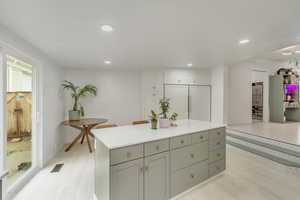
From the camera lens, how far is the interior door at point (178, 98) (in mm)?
4695

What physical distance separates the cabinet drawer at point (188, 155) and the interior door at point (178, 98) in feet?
8.74

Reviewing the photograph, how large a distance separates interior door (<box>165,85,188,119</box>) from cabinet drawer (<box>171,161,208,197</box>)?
2.72 meters

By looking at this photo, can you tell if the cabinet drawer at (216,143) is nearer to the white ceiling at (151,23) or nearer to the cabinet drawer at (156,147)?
the cabinet drawer at (156,147)

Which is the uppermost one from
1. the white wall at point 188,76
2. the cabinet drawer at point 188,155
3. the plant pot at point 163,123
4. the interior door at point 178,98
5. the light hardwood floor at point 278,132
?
the white wall at point 188,76

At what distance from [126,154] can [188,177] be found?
1069 millimetres

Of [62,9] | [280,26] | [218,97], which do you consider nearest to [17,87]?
[62,9]

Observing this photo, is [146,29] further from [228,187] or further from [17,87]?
[228,187]

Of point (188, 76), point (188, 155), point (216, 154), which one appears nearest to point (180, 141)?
point (188, 155)

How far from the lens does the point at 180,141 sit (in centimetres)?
184

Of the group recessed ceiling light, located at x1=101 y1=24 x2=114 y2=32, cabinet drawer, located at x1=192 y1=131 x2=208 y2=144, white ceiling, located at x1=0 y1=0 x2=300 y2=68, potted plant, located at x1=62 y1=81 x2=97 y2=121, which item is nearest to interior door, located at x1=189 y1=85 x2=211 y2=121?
white ceiling, located at x1=0 y1=0 x2=300 y2=68

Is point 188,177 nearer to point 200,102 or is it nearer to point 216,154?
point 216,154

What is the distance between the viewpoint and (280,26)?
1.84 meters

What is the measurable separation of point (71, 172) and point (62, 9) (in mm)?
2629

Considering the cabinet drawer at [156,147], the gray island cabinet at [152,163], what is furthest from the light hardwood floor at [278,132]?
the cabinet drawer at [156,147]
